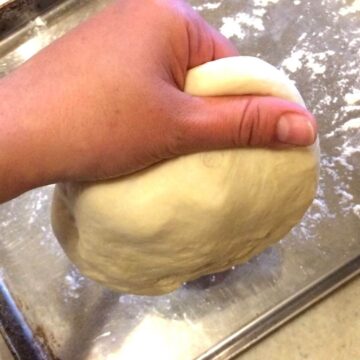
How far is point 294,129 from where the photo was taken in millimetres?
633

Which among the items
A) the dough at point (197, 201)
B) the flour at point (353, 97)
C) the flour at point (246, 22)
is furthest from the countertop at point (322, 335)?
the flour at point (246, 22)

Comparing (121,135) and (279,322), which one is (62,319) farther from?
(121,135)

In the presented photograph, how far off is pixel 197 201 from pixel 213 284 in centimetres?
37

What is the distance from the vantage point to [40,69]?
618mm

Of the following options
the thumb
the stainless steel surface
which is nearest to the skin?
the thumb

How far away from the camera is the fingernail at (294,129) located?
63cm

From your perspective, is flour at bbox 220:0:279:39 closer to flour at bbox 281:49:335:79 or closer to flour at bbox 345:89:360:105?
flour at bbox 281:49:335:79

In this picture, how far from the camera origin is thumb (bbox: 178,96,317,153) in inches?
24.3

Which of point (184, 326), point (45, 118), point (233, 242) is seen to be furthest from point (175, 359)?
point (45, 118)

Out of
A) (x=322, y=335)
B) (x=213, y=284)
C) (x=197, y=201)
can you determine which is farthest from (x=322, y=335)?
(x=197, y=201)

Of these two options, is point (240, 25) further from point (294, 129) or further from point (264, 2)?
point (294, 129)

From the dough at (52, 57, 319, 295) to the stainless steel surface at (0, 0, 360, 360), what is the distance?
0.72ft

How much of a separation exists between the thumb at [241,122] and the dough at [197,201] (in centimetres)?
3

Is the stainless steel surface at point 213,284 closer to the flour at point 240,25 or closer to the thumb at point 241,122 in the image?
the flour at point 240,25
